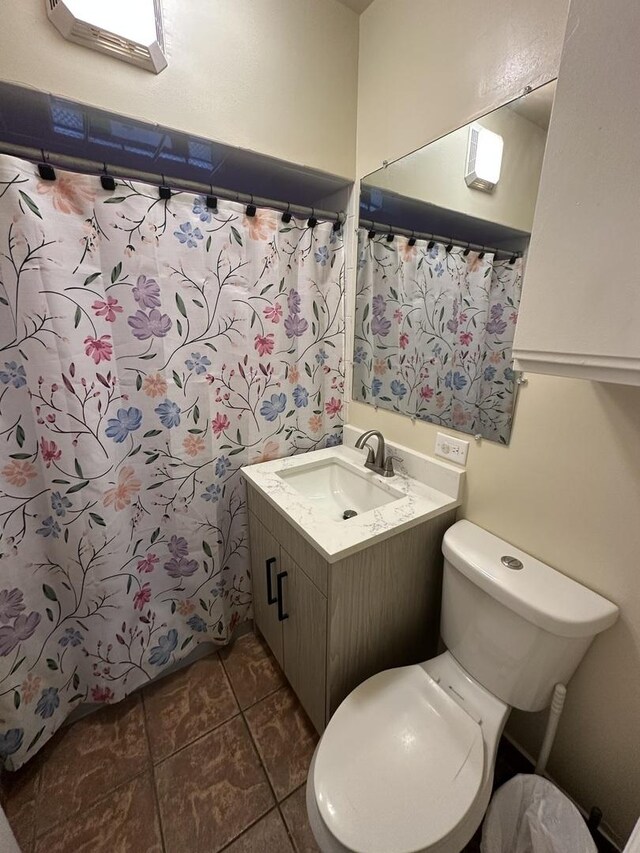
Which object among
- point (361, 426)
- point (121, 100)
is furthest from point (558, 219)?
point (121, 100)

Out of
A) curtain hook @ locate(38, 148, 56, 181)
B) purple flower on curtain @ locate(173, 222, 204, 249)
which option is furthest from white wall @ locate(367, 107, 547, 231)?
curtain hook @ locate(38, 148, 56, 181)

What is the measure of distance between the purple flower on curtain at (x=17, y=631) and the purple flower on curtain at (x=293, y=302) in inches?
55.2

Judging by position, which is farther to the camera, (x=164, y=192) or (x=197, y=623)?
(x=197, y=623)

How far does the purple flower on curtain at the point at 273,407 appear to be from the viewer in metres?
1.46

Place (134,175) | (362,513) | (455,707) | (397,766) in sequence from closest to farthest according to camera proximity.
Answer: (397,766)
(455,707)
(134,175)
(362,513)

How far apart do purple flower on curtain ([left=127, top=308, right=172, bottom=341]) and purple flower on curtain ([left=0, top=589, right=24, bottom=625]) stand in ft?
2.91

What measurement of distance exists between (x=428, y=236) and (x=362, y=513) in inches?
40.5

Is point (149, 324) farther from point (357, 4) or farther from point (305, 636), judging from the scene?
point (357, 4)

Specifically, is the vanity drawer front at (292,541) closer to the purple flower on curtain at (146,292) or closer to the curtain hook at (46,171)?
the purple flower on curtain at (146,292)

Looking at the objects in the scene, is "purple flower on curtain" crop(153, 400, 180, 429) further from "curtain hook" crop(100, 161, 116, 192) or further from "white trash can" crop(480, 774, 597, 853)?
"white trash can" crop(480, 774, 597, 853)

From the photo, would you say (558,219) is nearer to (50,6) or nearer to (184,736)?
(50,6)

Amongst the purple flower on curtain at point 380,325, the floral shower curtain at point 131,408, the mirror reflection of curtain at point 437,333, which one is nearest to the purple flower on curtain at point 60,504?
the floral shower curtain at point 131,408

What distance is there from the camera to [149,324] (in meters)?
1.15

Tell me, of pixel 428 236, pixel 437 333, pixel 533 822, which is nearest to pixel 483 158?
pixel 428 236
